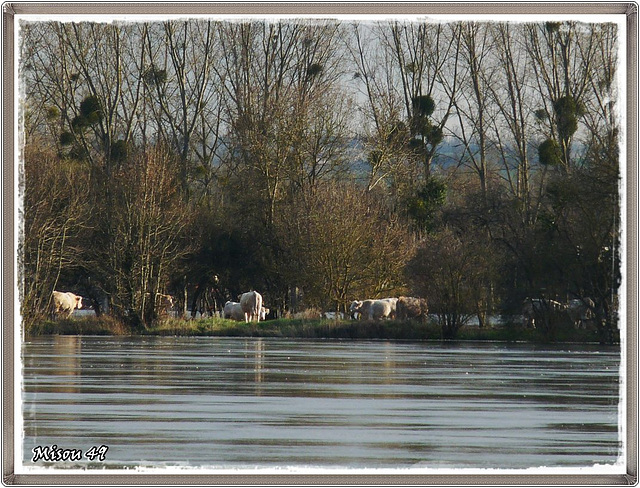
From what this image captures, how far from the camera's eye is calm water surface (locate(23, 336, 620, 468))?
11.5 metres

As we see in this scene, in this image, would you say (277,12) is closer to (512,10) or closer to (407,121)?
(512,10)

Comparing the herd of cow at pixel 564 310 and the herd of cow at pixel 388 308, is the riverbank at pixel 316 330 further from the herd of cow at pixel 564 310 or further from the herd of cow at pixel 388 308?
the herd of cow at pixel 388 308

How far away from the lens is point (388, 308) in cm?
3747

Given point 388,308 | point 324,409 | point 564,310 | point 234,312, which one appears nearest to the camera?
point 324,409

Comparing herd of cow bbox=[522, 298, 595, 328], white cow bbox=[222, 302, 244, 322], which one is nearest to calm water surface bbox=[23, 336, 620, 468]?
herd of cow bbox=[522, 298, 595, 328]

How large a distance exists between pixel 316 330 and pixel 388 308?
3.15 meters

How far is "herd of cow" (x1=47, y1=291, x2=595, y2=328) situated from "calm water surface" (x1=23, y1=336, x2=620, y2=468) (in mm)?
6699

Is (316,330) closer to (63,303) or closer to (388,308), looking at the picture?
(388,308)

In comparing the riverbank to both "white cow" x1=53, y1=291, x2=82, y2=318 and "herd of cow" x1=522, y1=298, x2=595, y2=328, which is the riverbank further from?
"white cow" x1=53, y1=291, x2=82, y2=318

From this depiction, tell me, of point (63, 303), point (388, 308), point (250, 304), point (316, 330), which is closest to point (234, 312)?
point (250, 304)

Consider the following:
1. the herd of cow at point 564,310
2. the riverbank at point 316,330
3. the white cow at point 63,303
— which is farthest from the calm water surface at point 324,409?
the white cow at point 63,303

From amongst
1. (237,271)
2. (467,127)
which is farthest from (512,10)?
(467,127)

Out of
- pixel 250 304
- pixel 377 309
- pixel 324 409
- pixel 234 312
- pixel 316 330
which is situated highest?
pixel 250 304

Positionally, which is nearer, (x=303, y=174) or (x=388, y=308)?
(x=388, y=308)
